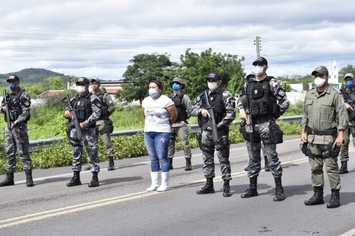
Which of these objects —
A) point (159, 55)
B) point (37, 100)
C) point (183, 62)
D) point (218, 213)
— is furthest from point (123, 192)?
point (159, 55)

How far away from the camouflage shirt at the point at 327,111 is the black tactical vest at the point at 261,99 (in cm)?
55

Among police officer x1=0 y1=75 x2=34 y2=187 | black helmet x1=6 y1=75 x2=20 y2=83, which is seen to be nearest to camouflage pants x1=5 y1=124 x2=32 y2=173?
police officer x1=0 y1=75 x2=34 y2=187

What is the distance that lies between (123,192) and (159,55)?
8700 centimetres

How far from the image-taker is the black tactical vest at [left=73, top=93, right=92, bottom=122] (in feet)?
32.9

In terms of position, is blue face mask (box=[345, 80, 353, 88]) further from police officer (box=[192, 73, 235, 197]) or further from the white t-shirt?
the white t-shirt

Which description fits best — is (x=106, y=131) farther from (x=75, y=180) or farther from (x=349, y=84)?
(x=349, y=84)

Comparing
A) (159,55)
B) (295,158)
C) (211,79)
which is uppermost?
(159,55)

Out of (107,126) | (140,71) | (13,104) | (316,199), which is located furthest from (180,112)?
(140,71)

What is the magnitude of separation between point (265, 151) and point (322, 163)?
0.84 m

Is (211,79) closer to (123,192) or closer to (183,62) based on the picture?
(123,192)

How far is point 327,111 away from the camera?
776 centimetres

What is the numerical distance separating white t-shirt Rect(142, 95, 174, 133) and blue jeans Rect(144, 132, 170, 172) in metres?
0.09

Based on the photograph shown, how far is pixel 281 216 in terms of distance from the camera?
739 cm

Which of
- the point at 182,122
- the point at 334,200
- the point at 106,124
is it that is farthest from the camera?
the point at 106,124
